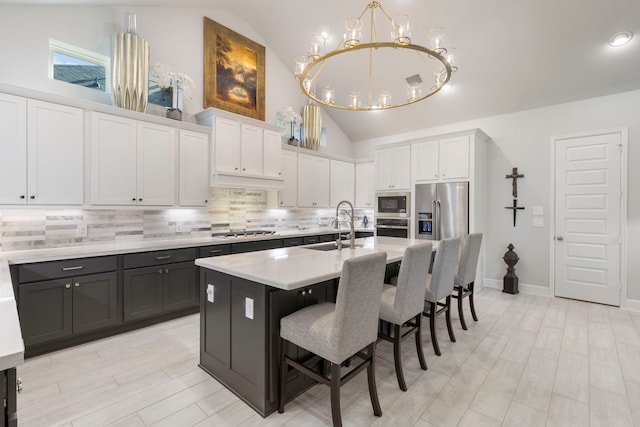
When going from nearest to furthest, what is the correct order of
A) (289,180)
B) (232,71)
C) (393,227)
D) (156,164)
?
(156,164) → (232,71) → (289,180) → (393,227)

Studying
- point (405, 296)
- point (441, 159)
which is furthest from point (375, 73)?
point (405, 296)

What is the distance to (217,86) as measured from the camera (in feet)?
14.6

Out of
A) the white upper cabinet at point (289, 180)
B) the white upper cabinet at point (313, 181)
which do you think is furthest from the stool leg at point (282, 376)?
the white upper cabinet at point (313, 181)

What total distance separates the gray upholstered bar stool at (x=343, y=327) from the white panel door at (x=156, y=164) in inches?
98.6

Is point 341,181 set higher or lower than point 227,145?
lower

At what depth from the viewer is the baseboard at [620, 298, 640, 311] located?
392cm

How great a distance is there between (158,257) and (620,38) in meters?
5.71

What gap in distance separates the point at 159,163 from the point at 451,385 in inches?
144

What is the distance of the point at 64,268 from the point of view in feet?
8.89

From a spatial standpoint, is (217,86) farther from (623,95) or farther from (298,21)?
(623,95)

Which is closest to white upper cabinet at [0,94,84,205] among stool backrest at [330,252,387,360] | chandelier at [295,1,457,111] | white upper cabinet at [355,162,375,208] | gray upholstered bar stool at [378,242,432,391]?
chandelier at [295,1,457,111]

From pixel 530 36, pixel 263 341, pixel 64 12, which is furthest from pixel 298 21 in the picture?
pixel 263 341

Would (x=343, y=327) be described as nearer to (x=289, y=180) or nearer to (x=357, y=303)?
(x=357, y=303)

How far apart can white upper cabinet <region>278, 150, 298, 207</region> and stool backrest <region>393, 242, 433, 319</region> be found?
313cm
